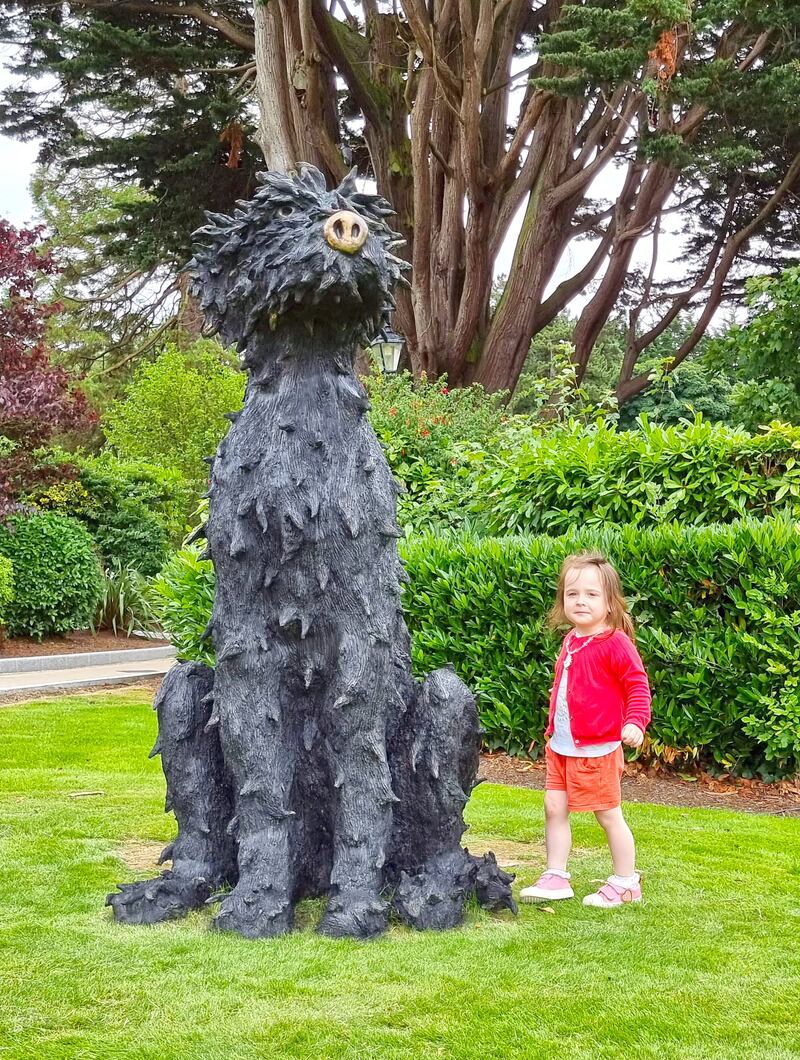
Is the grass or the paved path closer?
the grass

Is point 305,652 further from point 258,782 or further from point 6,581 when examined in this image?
point 6,581

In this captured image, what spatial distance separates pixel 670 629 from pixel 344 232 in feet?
14.0

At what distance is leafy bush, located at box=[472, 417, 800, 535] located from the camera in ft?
23.3

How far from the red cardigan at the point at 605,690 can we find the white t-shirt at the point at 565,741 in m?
0.02

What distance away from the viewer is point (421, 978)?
2941 mm

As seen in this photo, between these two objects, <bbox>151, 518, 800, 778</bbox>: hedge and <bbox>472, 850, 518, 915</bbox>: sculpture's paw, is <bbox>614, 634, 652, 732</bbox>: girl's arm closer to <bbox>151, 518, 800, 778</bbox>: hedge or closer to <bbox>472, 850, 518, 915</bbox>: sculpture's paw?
<bbox>472, 850, 518, 915</bbox>: sculpture's paw

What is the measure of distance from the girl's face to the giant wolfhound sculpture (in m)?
0.69

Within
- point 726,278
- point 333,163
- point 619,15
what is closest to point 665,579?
point 619,15

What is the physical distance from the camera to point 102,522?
17.1 meters

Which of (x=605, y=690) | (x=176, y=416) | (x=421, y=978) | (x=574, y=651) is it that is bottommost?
(x=421, y=978)

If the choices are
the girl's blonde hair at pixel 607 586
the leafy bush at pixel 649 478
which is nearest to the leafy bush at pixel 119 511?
the leafy bush at pixel 649 478

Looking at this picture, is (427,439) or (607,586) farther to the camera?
(427,439)

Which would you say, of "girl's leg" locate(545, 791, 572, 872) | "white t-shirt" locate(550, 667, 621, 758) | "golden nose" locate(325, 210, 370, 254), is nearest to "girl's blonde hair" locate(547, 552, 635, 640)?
"white t-shirt" locate(550, 667, 621, 758)

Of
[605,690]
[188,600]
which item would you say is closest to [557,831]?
[605,690]
